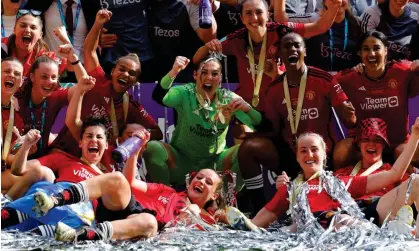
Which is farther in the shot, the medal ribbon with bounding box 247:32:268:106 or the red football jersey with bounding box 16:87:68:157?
the medal ribbon with bounding box 247:32:268:106

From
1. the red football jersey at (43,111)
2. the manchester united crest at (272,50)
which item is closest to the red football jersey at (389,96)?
the manchester united crest at (272,50)

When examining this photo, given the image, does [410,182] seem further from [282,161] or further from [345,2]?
[345,2]

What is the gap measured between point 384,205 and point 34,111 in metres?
2.67

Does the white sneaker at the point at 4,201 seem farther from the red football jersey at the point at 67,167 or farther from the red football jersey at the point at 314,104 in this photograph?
the red football jersey at the point at 314,104

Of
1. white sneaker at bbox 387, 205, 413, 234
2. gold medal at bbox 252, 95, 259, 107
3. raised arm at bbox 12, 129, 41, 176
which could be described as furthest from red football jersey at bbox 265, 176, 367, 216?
raised arm at bbox 12, 129, 41, 176

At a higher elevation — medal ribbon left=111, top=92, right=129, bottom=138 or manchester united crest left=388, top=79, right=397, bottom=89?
manchester united crest left=388, top=79, right=397, bottom=89

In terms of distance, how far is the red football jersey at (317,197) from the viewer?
6605 mm

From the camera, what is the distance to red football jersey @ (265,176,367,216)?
21.7 feet

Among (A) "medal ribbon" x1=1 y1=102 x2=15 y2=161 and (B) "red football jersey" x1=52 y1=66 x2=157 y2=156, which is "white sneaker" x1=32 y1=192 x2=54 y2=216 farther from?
(B) "red football jersey" x1=52 y1=66 x2=157 y2=156

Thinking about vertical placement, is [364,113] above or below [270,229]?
above

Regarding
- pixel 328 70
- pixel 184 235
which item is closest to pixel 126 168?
pixel 184 235

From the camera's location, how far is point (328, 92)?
Result: 288 inches

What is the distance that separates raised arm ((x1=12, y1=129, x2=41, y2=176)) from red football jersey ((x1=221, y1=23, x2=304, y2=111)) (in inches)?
73.9

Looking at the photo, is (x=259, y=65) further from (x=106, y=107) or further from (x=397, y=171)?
(x=397, y=171)
